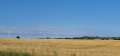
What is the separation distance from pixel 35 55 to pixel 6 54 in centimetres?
206

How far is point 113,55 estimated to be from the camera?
25406 millimetres

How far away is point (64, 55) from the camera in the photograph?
2405 cm

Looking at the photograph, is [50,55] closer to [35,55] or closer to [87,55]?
[35,55]

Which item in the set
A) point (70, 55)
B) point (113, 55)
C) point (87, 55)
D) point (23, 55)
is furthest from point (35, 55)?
point (113, 55)

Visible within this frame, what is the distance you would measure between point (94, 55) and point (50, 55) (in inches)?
142

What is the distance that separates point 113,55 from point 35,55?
6.18 metres

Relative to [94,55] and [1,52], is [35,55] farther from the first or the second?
[94,55]

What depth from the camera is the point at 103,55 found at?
982 inches

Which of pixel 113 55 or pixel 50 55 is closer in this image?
pixel 50 55

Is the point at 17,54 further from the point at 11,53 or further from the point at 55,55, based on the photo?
the point at 55,55

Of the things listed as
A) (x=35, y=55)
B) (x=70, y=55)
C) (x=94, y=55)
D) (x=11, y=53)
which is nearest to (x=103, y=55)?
(x=94, y=55)

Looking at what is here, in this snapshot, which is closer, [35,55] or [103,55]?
[35,55]

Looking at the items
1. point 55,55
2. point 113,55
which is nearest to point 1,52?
point 55,55

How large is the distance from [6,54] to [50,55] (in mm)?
3075
